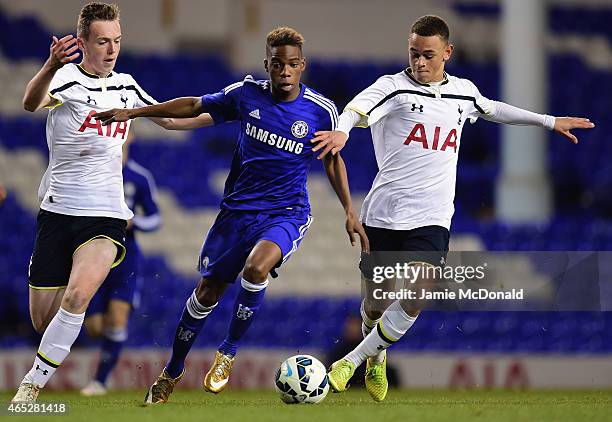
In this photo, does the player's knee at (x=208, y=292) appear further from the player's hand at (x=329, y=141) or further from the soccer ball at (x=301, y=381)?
the player's hand at (x=329, y=141)

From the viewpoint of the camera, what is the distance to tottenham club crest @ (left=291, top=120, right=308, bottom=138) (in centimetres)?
702

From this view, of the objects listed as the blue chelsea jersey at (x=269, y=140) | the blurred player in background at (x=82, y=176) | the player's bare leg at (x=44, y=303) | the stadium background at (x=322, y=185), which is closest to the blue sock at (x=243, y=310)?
the blue chelsea jersey at (x=269, y=140)

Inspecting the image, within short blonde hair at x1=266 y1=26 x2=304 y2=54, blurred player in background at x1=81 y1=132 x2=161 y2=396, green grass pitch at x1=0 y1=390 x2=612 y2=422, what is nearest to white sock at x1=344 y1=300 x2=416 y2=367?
green grass pitch at x1=0 y1=390 x2=612 y2=422

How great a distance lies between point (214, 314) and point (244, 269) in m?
6.52

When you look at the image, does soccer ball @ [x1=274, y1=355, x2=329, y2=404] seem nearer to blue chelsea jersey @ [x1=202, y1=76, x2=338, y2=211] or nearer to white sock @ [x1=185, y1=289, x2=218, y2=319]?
white sock @ [x1=185, y1=289, x2=218, y2=319]

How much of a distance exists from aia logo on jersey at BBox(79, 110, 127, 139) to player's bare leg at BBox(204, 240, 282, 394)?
1094 millimetres

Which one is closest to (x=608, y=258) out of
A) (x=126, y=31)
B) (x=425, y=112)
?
(x=425, y=112)

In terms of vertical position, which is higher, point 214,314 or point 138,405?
point 138,405

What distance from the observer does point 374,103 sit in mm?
7234

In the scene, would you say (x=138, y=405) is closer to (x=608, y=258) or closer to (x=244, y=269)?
(x=244, y=269)

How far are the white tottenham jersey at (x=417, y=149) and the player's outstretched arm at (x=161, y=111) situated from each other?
3.62 ft

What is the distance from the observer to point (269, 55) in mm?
7008

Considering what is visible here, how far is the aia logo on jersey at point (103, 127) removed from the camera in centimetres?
680

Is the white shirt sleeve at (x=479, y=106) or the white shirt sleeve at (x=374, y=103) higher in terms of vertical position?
the white shirt sleeve at (x=374, y=103)
